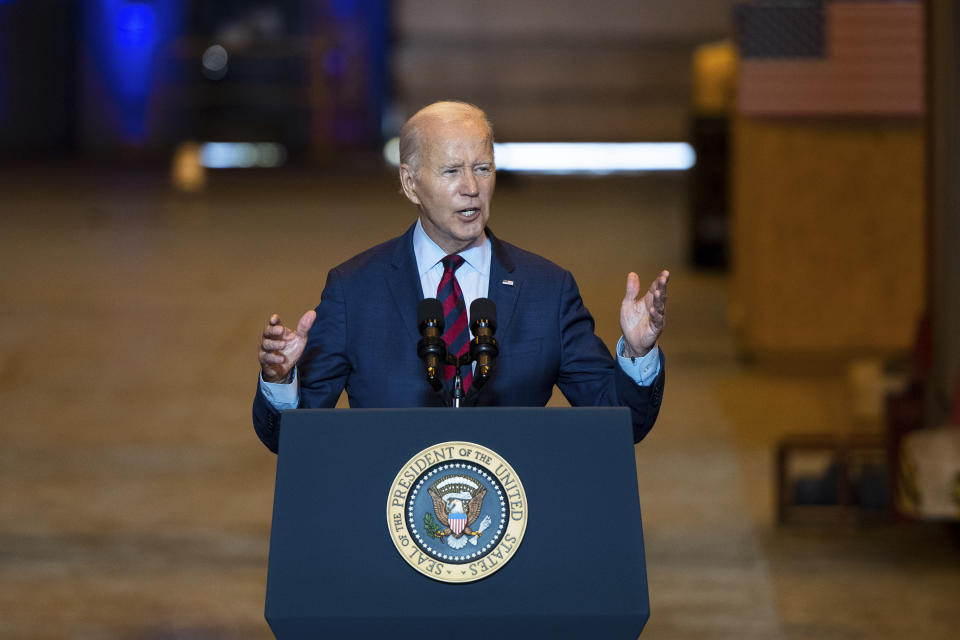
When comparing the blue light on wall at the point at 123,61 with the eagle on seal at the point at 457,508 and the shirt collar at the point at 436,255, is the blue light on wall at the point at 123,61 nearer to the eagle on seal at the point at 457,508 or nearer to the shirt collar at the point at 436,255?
the shirt collar at the point at 436,255

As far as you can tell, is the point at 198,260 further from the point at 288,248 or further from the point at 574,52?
the point at 574,52

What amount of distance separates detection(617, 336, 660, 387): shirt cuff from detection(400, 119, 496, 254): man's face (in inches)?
12.2

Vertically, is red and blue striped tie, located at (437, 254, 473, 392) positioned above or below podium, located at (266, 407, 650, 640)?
above

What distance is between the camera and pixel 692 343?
27.2 ft

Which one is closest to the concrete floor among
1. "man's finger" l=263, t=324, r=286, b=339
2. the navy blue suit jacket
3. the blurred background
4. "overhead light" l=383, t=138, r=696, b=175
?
the blurred background

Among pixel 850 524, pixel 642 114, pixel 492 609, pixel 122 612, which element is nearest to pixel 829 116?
pixel 850 524

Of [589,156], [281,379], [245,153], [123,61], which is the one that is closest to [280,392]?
[281,379]

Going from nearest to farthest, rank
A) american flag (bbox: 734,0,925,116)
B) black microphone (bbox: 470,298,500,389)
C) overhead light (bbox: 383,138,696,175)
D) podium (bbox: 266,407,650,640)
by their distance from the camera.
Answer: podium (bbox: 266,407,650,640)
black microphone (bbox: 470,298,500,389)
american flag (bbox: 734,0,925,116)
overhead light (bbox: 383,138,696,175)

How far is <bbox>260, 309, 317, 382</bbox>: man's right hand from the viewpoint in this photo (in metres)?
2.04

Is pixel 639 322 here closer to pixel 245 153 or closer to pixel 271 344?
pixel 271 344

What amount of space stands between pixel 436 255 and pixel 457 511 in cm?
55

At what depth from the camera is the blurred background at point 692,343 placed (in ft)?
15.9

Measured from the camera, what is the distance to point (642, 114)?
17375 millimetres

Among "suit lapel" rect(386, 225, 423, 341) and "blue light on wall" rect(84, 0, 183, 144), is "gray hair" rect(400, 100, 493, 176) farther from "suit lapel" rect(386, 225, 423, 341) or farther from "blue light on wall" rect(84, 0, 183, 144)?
"blue light on wall" rect(84, 0, 183, 144)
